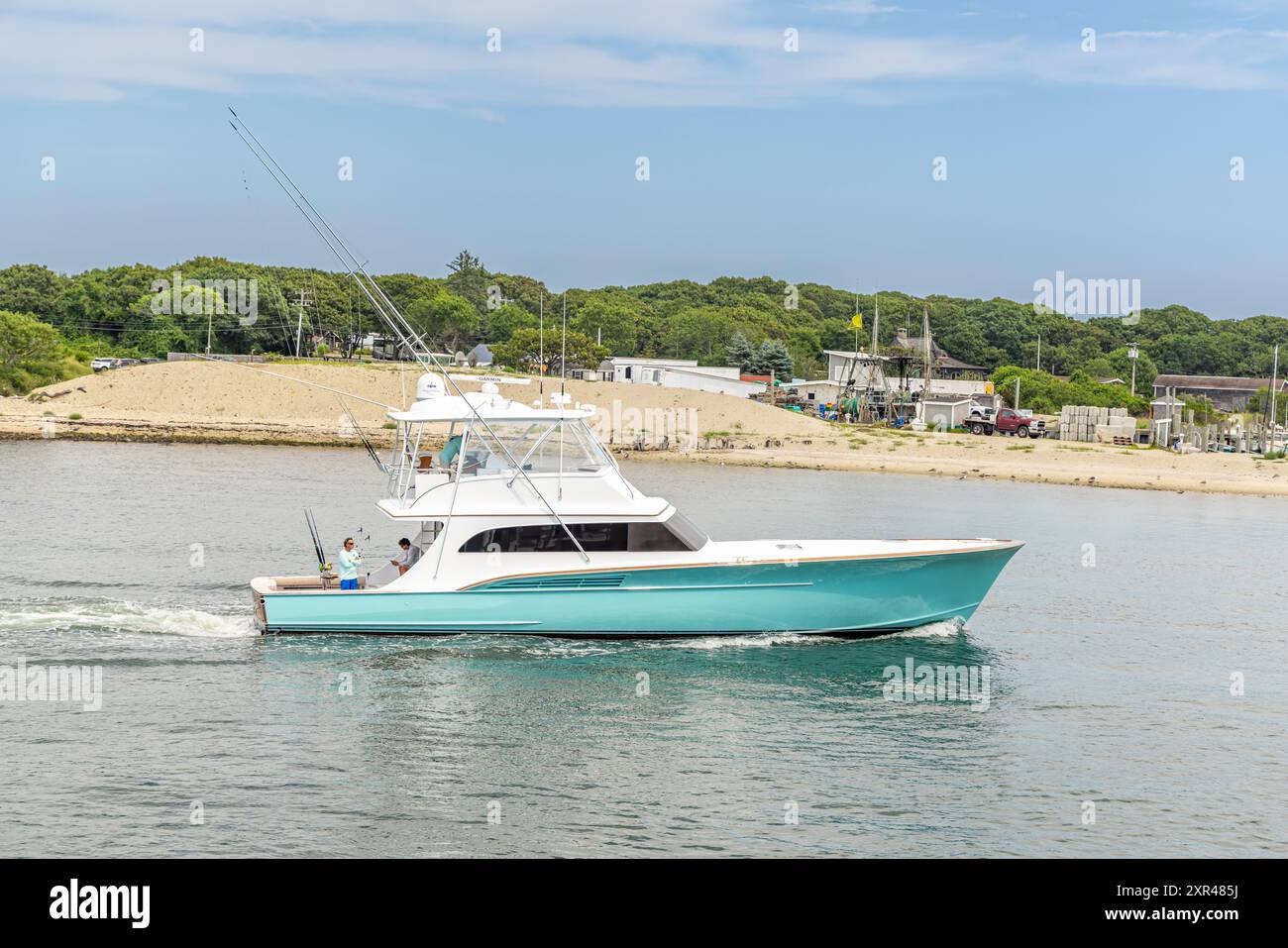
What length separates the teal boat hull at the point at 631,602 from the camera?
71.4 ft

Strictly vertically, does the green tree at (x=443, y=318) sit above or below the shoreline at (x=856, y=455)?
above

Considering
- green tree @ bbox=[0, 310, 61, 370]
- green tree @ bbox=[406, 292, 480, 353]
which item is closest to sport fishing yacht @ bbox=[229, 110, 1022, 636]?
green tree @ bbox=[0, 310, 61, 370]

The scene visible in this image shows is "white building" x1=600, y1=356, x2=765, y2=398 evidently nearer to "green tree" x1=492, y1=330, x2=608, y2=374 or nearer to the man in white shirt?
"green tree" x1=492, y1=330, x2=608, y2=374

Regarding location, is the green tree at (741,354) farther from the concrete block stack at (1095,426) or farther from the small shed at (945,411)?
the concrete block stack at (1095,426)

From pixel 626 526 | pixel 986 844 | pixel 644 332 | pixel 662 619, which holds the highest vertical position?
pixel 644 332

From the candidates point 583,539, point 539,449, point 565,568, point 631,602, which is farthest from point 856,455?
point 565,568

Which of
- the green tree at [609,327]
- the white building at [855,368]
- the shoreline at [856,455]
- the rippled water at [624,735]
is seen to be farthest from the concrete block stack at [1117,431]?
the green tree at [609,327]

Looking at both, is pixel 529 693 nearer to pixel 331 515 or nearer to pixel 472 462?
pixel 472 462

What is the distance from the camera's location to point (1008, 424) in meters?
82.6

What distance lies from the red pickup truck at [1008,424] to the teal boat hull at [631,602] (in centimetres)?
6206
